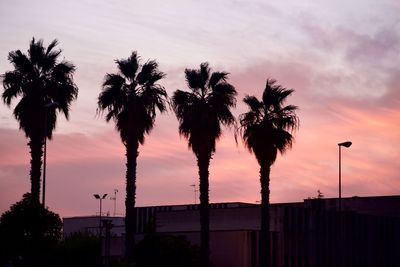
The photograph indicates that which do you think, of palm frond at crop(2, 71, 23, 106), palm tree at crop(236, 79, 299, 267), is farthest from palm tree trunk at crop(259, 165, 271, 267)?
palm frond at crop(2, 71, 23, 106)

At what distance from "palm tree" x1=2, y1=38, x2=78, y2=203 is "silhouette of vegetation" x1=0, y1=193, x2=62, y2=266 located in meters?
5.72

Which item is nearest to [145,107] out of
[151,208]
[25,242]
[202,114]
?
[202,114]

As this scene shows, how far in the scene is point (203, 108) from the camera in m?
64.4

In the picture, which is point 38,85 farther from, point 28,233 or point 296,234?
point 296,234

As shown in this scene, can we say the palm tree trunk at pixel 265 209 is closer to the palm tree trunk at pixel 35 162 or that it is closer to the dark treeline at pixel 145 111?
the dark treeline at pixel 145 111

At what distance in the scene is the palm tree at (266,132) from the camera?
63.5 metres

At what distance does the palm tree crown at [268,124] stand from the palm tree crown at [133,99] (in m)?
6.75

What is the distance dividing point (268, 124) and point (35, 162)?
1725 cm

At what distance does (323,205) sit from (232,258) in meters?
39.3

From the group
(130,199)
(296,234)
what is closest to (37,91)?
(130,199)

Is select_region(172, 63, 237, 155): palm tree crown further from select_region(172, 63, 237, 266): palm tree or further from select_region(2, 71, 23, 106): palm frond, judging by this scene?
select_region(2, 71, 23, 106): palm frond

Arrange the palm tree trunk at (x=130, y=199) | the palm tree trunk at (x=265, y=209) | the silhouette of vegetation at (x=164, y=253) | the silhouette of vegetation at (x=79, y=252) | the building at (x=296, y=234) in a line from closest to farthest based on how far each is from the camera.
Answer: the silhouette of vegetation at (x=79, y=252) → the silhouette of vegetation at (x=164, y=253) → the palm tree trunk at (x=130, y=199) → the palm tree trunk at (x=265, y=209) → the building at (x=296, y=234)

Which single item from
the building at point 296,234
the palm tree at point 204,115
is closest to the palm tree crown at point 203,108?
the palm tree at point 204,115

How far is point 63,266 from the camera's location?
194ft
